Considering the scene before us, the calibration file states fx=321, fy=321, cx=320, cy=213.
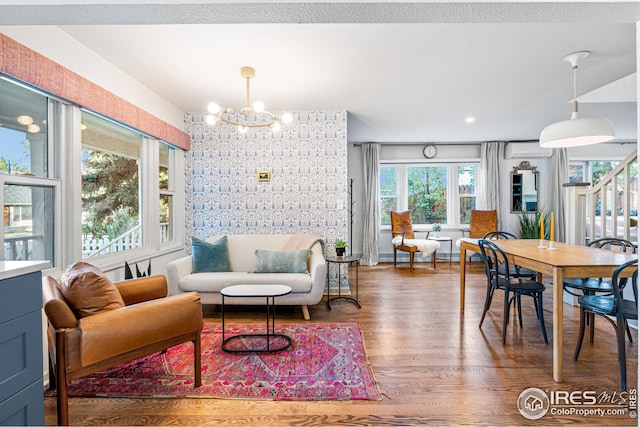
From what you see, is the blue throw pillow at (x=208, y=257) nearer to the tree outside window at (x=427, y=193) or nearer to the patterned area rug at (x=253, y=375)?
the patterned area rug at (x=253, y=375)

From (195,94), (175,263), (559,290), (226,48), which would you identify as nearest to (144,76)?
(195,94)

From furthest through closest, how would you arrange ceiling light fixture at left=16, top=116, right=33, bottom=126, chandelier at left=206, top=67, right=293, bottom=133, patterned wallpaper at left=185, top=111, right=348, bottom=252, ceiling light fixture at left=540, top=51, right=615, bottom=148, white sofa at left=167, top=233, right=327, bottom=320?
patterned wallpaper at left=185, top=111, right=348, bottom=252 < white sofa at left=167, top=233, right=327, bottom=320 < chandelier at left=206, top=67, right=293, bottom=133 < ceiling light fixture at left=540, top=51, right=615, bottom=148 < ceiling light fixture at left=16, top=116, right=33, bottom=126

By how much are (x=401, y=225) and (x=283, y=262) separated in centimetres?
344

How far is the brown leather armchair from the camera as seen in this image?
160 centimetres

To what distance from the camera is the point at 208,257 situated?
11.6ft

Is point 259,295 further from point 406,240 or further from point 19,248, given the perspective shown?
point 406,240

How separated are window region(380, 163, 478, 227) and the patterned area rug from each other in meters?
4.51

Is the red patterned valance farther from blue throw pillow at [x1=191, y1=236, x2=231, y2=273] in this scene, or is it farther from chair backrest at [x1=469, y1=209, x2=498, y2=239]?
chair backrest at [x1=469, y1=209, x2=498, y2=239]

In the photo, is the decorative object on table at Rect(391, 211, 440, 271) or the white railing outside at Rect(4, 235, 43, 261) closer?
the white railing outside at Rect(4, 235, 43, 261)

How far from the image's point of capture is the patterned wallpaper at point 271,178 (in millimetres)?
4184

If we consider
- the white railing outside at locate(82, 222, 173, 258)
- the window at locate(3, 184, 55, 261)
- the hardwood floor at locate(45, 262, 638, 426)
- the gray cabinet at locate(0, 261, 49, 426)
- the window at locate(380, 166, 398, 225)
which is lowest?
the hardwood floor at locate(45, 262, 638, 426)

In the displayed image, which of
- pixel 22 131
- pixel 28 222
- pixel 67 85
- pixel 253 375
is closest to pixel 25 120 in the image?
pixel 22 131

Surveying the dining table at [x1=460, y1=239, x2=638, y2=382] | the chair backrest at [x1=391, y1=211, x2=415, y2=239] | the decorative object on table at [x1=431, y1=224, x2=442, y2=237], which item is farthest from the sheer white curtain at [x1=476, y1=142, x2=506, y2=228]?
the dining table at [x1=460, y1=239, x2=638, y2=382]

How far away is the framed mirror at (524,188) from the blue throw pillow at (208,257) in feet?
19.0
